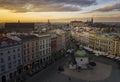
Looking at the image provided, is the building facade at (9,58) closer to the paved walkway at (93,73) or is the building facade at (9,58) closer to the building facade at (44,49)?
the building facade at (44,49)

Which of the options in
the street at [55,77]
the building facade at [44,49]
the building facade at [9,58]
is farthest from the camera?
the building facade at [44,49]

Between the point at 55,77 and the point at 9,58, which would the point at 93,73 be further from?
the point at 9,58

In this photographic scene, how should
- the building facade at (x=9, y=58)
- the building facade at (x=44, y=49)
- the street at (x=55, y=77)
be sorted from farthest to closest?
the building facade at (x=44, y=49) → the street at (x=55, y=77) → the building facade at (x=9, y=58)

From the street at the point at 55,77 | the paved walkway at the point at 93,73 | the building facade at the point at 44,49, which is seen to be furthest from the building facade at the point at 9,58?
the paved walkway at the point at 93,73

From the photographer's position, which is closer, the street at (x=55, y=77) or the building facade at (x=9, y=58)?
the building facade at (x=9, y=58)

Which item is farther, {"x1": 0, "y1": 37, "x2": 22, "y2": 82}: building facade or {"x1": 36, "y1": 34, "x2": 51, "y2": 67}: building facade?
{"x1": 36, "y1": 34, "x2": 51, "y2": 67}: building facade

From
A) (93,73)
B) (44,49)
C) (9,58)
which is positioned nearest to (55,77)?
(93,73)

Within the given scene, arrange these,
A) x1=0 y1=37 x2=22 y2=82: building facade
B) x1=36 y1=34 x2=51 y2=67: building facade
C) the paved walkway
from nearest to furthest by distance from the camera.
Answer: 1. x1=0 y1=37 x2=22 y2=82: building facade
2. the paved walkway
3. x1=36 y1=34 x2=51 y2=67: building facade

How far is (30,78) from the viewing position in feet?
191

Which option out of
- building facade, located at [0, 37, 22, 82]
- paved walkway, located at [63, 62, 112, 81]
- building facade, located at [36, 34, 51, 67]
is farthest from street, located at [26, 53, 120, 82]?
building facade, located at [36, 34, 51, 67]

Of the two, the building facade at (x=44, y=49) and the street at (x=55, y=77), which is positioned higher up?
the building facade at (x=44, y=49)

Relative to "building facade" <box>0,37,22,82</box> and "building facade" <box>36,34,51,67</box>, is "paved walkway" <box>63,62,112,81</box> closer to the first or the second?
"building facade" <box>36,34,51,67</box>

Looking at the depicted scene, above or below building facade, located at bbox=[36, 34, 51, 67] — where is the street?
below

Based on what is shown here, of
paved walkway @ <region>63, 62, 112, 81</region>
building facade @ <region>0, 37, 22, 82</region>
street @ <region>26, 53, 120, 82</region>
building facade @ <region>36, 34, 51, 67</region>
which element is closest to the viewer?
building facade @ <region>0, 37, 22, 82</region>
